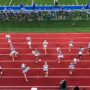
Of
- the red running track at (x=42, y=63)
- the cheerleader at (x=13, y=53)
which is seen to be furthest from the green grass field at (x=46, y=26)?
the cheerleader at (x=13, y=53)

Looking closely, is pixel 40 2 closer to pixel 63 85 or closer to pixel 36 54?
pixel 36 54

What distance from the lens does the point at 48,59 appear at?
18000mm

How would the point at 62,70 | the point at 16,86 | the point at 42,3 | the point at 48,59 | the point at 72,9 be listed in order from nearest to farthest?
the point at 16,86, the point at 62,70, the point at 48,59, the point at 72,9, the point at 42,3

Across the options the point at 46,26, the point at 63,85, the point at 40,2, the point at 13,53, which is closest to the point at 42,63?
the point at 13,53

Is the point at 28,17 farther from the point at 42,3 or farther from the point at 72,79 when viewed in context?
the point at 72,79

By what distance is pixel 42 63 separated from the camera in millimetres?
17531

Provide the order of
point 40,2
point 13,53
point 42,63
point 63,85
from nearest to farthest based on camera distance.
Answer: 1. point 63,85
2. point 42,63
3. point 13,53
4. point 40,2

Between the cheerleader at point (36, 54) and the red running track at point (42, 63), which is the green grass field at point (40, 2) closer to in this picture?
the red running track at point (42, 63)

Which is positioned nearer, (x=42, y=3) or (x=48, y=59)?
(x=48, y=59)

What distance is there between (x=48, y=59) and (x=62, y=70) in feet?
4.80

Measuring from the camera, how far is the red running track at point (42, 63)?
15.7 m

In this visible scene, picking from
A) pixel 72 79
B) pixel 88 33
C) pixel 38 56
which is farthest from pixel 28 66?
pixel 88 33

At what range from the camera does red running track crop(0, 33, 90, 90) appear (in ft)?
51.4

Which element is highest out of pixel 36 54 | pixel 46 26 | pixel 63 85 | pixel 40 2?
pixel 40 2
